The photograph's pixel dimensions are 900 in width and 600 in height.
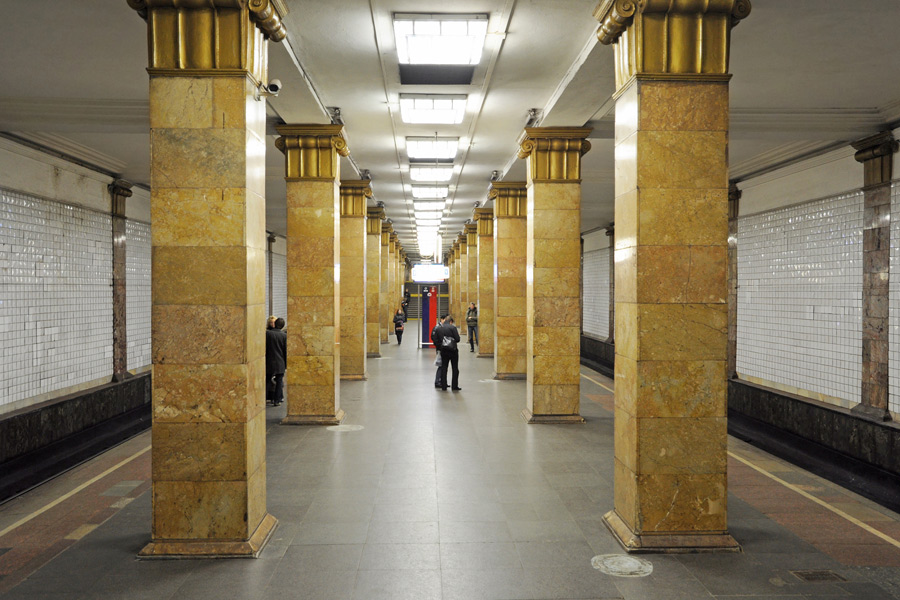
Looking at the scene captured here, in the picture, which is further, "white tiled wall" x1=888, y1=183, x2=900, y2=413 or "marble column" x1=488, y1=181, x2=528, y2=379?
"marble column" x1=488, y1=181, x2=528, y2=379

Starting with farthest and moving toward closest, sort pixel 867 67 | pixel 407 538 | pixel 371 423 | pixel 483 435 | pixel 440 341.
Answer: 1. pixel 440 341
2. pixel 371 423
3. pixel 483 435
4. pixel 867 67
5. pixel 407 538

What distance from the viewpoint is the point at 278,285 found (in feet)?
75.8

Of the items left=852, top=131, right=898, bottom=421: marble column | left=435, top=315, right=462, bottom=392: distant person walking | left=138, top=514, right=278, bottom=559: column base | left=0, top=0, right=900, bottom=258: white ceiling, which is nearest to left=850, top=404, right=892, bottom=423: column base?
left=852, top=131, right=898, bottom=421: marble column

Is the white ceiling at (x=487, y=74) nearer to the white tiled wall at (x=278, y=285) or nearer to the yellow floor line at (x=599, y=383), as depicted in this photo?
the yellow floor line at (x=599, y=383)

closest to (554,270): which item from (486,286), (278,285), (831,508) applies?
(831,508)

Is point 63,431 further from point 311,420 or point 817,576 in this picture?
point 817,576

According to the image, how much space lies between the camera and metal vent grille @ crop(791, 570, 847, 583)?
4083 millimetres

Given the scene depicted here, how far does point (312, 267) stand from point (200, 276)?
430 centimetres

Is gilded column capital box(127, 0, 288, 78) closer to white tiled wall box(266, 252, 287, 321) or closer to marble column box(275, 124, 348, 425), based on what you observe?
marble column box(275, 124, 348, 425)

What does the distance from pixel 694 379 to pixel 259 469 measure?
3.35m

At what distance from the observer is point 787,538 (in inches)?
189

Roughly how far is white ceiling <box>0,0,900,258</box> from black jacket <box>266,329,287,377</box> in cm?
323

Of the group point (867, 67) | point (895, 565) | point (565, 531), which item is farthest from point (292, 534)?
point (867, 67)

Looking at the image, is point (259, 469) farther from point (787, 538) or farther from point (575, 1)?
point (575, 1)
